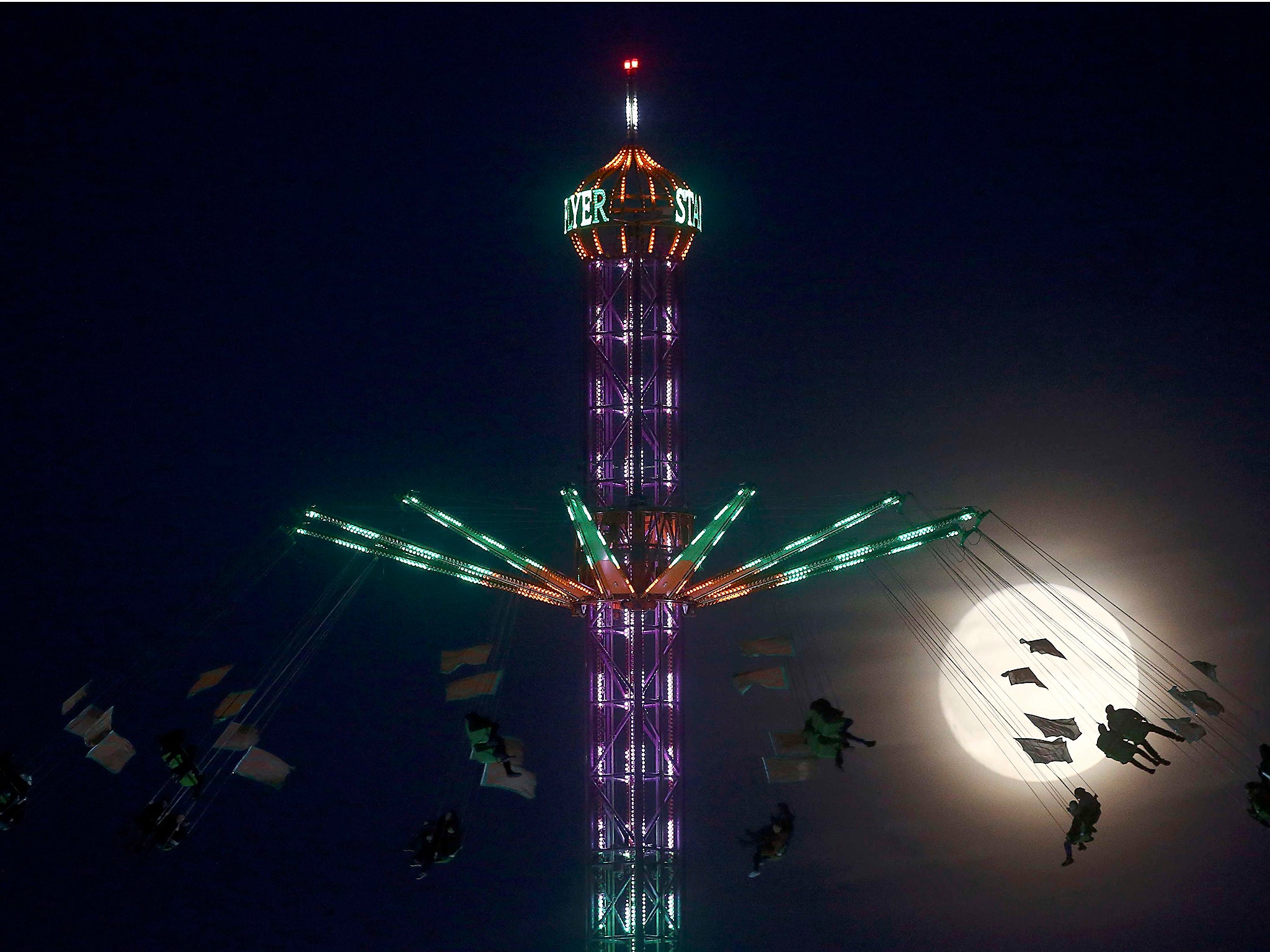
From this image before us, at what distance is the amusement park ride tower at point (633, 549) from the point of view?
23.5 metres

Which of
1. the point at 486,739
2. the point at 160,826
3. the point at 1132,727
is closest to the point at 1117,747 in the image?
the point at 1132,727

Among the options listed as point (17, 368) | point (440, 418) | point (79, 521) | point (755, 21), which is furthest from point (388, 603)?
point (755, 21)

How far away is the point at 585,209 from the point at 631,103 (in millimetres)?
2127

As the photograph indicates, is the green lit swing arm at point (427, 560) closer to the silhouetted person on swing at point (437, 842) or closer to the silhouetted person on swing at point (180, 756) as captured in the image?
the silhouetted person on swing at point (437, 842)

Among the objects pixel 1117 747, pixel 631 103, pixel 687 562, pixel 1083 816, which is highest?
pixel 631 103

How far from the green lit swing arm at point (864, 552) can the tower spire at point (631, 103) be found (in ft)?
21.2

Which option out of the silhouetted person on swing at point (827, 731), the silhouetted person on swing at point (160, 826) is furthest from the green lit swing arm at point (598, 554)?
the silhouetted person on swing at point (160, 826)

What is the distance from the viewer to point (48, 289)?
27250mm

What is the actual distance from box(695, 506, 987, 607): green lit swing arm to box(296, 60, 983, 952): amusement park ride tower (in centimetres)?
4

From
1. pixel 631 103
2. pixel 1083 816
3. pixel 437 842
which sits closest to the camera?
pixel 1083 816

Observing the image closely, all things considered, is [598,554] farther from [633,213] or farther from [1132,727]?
[1132,727]

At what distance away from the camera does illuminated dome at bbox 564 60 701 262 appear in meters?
24.4

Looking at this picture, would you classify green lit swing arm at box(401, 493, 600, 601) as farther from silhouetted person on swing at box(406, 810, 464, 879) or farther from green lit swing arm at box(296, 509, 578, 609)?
silhouetted person on swing at box(406, 810, 464, 879)

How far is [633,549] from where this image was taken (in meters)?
23.5
